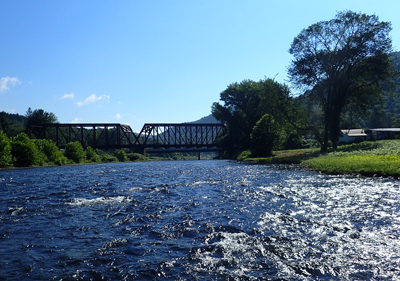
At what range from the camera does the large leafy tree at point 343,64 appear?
1742 inches

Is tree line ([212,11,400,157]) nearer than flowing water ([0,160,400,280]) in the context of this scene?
No

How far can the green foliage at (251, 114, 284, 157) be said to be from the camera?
195 feet

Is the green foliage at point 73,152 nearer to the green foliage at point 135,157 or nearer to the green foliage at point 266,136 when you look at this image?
the green foliage at point 135,157

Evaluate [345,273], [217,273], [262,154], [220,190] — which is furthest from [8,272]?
[262,154]

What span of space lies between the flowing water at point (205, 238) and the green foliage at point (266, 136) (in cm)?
4259

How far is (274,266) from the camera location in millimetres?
7523

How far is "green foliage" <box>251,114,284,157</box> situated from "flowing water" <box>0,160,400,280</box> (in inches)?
1677

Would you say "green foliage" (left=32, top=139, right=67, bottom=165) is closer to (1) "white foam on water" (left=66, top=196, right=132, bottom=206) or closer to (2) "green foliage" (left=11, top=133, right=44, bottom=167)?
(2) "green foliage" (left=11, top=133, right=44, bottom=167)

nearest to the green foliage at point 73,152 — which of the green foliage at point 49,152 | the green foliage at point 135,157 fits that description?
the green foliage at point 49,152

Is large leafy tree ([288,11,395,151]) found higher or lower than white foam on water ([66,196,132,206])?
higher

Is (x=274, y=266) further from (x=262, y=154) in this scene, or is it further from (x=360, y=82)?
(x=262, y=154)

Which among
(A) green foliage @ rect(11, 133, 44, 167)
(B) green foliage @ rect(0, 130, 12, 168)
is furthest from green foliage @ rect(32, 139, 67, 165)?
(B) green foliage @ rect(0, 130, 12, 168)

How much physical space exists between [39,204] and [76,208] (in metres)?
2.49

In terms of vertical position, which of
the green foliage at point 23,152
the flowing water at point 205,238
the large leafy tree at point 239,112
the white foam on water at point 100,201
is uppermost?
the large leafy tree at point 239,112
